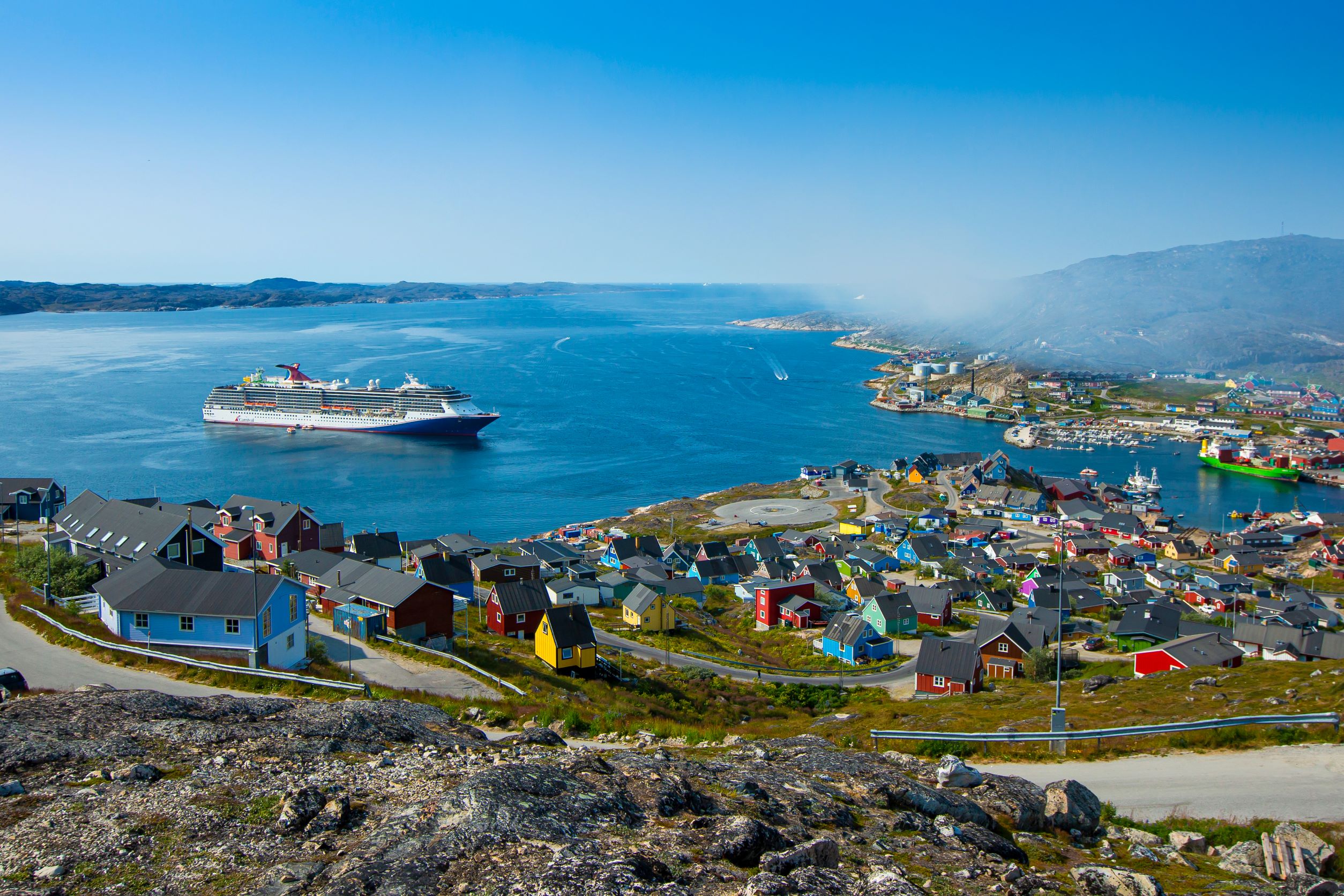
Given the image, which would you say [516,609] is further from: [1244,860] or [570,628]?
[1244,860]

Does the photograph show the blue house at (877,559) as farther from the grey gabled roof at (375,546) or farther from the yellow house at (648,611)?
the grey gabled roof at (375,546)

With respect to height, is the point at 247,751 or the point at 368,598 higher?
the point at 247,751

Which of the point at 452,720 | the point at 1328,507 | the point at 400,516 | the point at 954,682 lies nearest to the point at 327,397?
the point at 400,516

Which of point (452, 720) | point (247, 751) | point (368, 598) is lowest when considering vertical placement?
point (368, 598)

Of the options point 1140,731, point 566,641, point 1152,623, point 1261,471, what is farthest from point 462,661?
point 1261,471

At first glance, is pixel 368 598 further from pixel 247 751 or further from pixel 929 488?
pixel 929 488
